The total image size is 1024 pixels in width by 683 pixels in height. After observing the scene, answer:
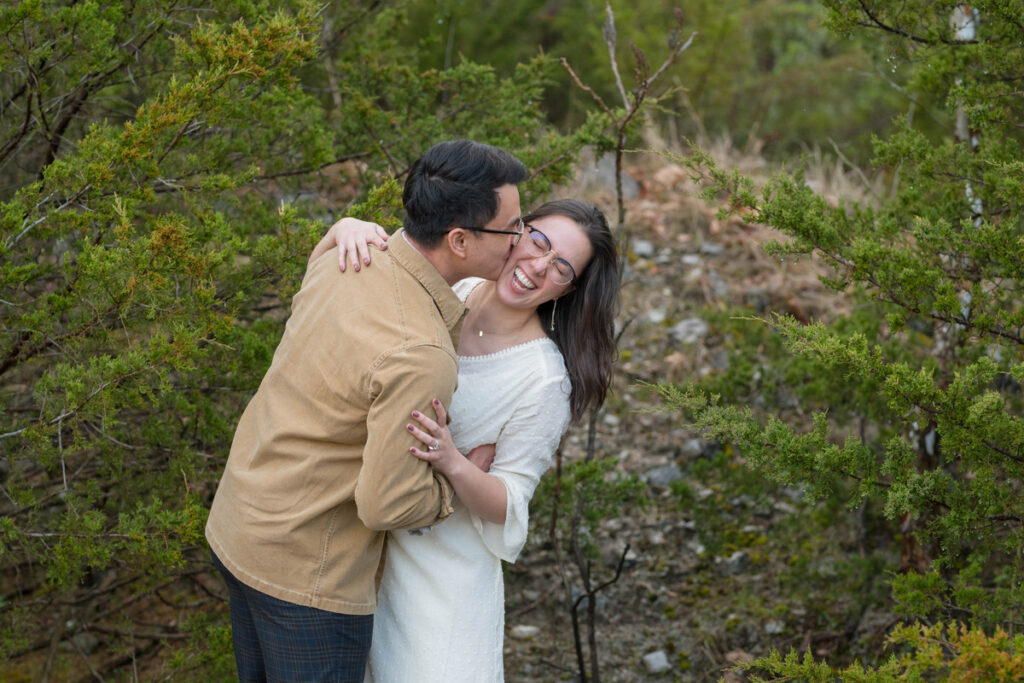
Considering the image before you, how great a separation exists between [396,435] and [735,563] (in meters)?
3.26

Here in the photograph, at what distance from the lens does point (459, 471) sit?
2.36 metres

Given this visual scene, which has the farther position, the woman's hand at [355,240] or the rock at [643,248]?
the rock at [643,248]

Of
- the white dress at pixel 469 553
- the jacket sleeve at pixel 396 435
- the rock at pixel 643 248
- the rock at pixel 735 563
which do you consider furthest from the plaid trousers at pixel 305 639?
the rock at pixel 643 248

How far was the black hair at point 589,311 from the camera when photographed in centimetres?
285

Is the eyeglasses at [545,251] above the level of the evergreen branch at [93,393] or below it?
above

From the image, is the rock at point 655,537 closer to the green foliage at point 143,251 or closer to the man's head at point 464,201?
the green foliage at point 143,251

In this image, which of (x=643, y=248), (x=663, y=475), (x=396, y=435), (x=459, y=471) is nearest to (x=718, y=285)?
(x=643, y=248)

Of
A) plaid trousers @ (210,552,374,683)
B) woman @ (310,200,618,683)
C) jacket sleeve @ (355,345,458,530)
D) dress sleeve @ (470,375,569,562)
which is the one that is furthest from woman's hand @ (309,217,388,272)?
plaid trousers @ (210,552,374,683)

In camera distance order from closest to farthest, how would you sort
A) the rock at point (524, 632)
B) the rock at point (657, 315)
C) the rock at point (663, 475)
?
the rock at point (524, 632)
the rock at point (663, 475)
the rock at point (657, 315)

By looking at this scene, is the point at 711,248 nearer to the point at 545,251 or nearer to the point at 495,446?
the point at 545,251

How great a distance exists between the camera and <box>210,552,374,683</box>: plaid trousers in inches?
95.0

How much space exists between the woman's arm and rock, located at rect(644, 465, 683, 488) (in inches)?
125

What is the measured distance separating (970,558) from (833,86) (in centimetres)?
809

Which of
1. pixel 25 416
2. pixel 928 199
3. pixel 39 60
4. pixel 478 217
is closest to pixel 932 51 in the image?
pixel 928 199
